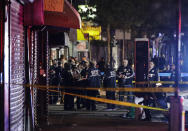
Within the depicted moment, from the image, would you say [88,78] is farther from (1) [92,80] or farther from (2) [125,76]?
(2) [125,76]

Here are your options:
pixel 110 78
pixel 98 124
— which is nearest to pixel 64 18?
pixel 98 124

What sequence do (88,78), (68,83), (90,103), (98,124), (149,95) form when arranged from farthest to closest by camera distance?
(68,83) → (88,78) → (90,103) → (149,95) → (98,124)

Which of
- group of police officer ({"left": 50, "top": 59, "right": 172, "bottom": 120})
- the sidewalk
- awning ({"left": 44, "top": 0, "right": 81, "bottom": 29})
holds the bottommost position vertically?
the sidewalk

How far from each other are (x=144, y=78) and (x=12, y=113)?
258 inches

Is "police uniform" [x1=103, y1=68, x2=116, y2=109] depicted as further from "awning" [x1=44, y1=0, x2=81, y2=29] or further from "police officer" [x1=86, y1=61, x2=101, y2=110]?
"awning" [x1=44, y1=0, x2=81, y2=29]

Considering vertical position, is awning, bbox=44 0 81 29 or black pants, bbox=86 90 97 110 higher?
awning, bbox=44 0 81 29

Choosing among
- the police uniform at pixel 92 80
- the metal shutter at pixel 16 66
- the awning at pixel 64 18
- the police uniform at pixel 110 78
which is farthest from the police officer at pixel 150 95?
the metal shutter at pixel 16 66

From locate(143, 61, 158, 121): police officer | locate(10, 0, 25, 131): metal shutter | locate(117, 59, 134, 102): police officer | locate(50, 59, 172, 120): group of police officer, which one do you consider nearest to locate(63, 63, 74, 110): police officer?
locate(50, 59, 172, 120): group of police officer

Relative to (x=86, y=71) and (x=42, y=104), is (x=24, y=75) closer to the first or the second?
(x=42, y=104)

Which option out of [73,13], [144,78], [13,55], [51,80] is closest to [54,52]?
[51,80]

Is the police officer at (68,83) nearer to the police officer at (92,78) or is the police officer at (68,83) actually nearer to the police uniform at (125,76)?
the police officer at (92,78)

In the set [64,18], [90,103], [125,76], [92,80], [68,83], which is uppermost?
[64,18]

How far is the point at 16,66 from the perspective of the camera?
7598 millimetres

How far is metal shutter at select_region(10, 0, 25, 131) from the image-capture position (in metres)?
7.23
